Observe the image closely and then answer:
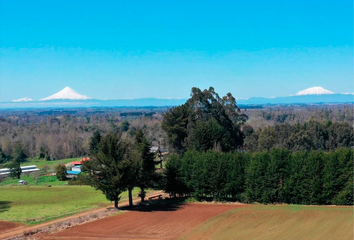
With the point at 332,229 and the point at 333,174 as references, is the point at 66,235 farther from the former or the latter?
the point at 333,174

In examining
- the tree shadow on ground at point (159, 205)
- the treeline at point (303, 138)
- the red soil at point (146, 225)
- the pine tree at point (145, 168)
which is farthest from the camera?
the treeline at point (303, 138)

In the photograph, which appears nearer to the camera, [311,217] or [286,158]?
[311,217]

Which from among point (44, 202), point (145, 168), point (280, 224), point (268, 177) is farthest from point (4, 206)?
point (280, 224)

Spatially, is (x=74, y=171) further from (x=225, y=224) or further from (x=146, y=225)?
(x=225, y=224)

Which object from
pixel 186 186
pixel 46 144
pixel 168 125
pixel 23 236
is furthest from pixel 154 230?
pixel 46 144

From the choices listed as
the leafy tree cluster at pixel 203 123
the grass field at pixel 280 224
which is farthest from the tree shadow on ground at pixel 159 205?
the leafy tree cluster at pixel 203 123

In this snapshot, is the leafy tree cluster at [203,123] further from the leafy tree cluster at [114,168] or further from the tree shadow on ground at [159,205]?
the leafy tree cluster at [114,168]

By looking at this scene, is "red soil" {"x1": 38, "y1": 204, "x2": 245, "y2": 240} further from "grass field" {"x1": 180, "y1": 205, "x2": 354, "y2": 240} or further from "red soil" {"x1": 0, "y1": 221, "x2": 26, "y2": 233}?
"red soil" {"x1": 0, "y1": 221, "x2": 26, "y2": 233}
